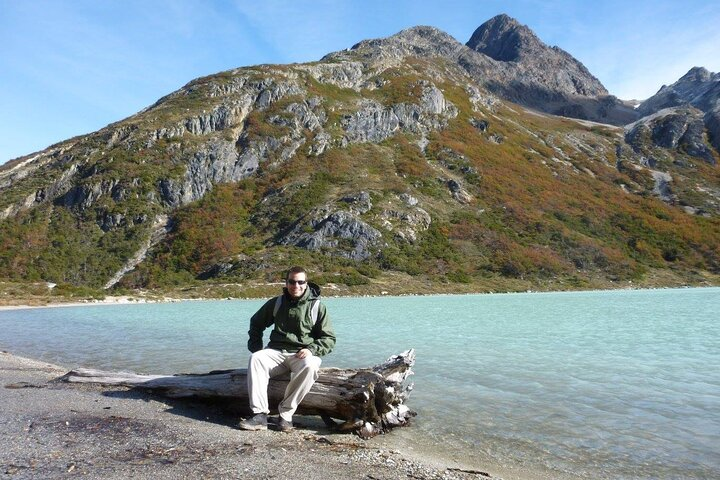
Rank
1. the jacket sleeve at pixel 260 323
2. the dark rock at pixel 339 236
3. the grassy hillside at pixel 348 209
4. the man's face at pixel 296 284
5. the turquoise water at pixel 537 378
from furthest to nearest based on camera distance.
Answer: the dark rock at pixel 339 236
the grassy hillside at pixel 348 209
the jacket sleeve at pixel 260 323
the man's face at pixel 296 284
the turquoise water at pixel 537 378

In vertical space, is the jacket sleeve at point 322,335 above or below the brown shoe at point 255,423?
above

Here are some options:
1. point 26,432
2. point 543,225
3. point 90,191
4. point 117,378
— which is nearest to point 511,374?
point 117,378

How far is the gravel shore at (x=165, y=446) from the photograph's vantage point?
5227mm

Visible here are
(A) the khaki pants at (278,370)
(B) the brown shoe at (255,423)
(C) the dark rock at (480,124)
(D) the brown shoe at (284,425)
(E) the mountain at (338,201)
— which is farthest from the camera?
(C) the dark rock at (480,124)

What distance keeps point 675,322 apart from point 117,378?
26194 millimetres

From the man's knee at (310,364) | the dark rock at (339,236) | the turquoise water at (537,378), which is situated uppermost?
the dark rock at (339,236)

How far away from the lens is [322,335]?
7.98 m

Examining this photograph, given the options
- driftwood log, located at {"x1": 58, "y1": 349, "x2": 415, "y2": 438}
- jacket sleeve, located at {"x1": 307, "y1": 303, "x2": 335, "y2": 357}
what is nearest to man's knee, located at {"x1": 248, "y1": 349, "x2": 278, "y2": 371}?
driftwood log, located at {"x1": 58, "y1": 349, "x2": 415, "y2": 438}

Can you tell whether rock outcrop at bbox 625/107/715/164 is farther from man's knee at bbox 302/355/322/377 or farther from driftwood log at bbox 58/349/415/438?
man's knee at bbox 302/355/322/377

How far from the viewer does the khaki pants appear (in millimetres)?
7523

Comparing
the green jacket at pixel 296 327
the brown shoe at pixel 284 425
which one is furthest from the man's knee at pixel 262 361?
the brown shoe at pixel 284 425

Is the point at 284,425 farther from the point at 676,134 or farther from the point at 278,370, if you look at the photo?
the point at 676,134

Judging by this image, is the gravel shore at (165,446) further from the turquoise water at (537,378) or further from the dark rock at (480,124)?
the dark rock at (480,124)

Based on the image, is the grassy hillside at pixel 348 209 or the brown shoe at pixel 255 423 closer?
the brown shoe at pixel 255 423
